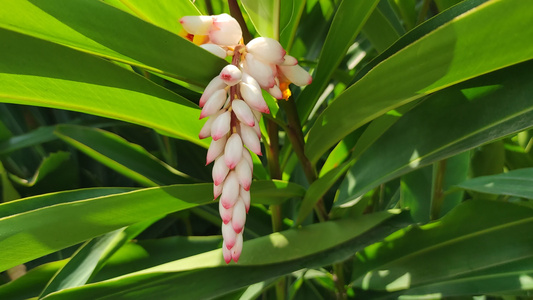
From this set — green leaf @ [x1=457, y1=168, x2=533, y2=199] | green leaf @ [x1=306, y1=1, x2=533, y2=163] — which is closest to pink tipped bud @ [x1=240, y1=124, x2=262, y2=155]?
green leaf @ [x1=306, y1=1, x2=533, y2=163]

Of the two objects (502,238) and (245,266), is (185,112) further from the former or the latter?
(502,238)

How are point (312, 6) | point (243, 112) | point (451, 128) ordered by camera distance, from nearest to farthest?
Result: point (243, 112), point (451, 128), point (312, 6)

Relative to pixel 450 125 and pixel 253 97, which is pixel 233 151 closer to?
pixel 253 97

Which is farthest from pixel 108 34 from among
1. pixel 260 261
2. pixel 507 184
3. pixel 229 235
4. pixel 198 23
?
pixel 507 184

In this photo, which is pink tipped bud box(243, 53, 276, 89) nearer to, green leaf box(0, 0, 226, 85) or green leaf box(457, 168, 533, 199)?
green leaf box(0, 0, 226, 85)

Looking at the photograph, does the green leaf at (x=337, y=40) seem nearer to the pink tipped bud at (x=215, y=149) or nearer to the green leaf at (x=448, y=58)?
the green leaf at (x=448, y=58)

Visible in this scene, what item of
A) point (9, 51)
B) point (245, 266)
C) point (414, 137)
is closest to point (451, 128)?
point (414, 137)
